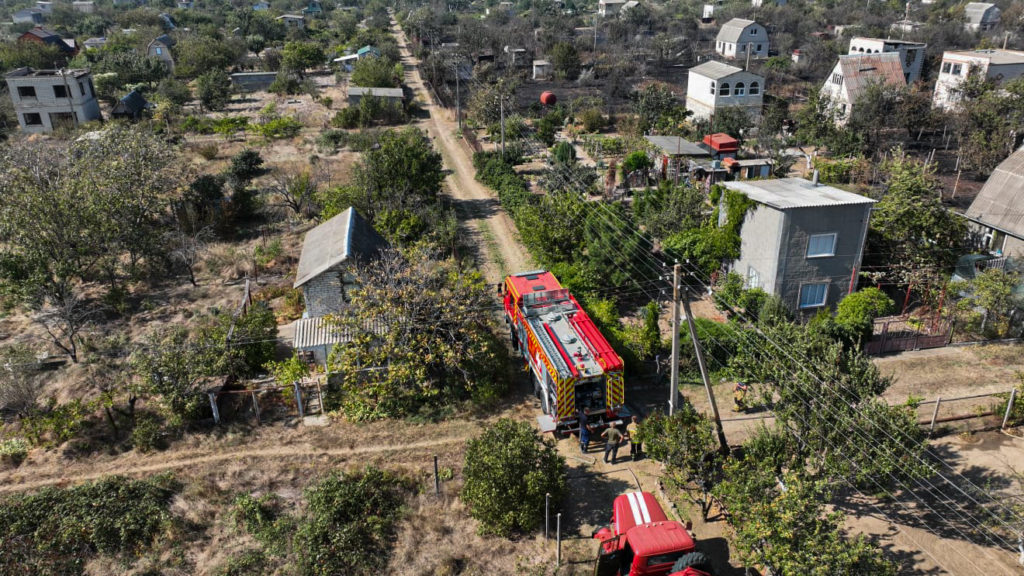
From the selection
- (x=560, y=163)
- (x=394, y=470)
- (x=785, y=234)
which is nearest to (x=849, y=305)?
(x=785, y=234)

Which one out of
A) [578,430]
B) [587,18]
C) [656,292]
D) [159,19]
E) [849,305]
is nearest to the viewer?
[578,430]

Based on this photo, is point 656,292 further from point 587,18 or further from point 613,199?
point 587,18

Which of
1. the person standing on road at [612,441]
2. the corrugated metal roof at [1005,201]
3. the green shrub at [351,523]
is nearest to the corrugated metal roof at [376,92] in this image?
the corrugated metal roof at [1005,201]

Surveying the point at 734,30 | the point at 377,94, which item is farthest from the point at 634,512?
the point at 734,30

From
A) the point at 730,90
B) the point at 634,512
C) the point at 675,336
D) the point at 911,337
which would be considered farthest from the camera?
the point at 730,90

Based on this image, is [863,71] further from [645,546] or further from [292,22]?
[292,22]

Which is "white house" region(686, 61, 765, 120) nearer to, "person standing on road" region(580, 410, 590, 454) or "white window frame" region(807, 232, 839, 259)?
"white window frame" region(807, 232, 839, 259)
